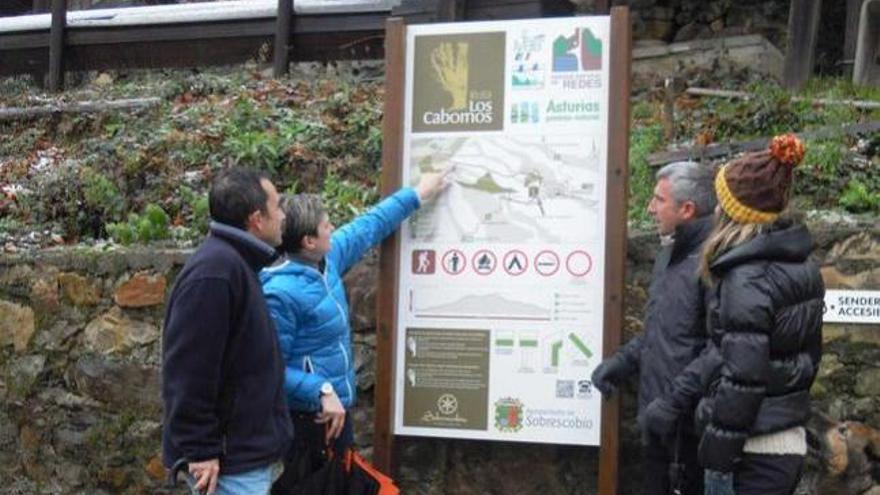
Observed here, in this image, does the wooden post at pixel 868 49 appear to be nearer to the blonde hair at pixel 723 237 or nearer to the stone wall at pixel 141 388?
the stone wall at pixel 141 388

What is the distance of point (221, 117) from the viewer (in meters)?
8.00

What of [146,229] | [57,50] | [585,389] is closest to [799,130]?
[585,389]

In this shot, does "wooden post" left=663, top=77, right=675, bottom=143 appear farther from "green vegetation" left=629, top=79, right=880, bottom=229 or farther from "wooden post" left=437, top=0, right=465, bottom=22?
"wooden post" left=437, top=0, right=465, bottom=22

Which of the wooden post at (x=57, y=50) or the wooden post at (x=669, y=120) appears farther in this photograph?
the wooden post at (x=57, y=50)

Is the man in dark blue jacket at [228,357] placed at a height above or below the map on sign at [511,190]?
below

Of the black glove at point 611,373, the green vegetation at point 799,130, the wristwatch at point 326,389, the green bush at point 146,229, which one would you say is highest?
the green vegetation at point 799,130

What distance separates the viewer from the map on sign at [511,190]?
15.9 feet

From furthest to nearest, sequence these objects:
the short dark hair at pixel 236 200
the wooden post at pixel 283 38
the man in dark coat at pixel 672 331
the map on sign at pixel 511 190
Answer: the wooden post at pixel 283 38 → the map on sign at pixel 511 190 → the man in dark coat at pixel 672 331 → the short dark hair at pixel 236 200

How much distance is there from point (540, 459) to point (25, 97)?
6.70m

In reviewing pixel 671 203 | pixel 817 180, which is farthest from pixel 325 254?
pixel 817 180

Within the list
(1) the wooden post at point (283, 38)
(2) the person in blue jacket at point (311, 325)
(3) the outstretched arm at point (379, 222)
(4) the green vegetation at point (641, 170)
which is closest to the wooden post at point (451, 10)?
(1) the wooden post at point (283, 38)

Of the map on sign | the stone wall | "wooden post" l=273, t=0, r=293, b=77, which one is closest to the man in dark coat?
the map on sign

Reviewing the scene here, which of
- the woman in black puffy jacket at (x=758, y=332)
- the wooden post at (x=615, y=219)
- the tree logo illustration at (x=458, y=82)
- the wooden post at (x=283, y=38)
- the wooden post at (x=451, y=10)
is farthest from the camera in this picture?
the wooden post at (x=283, y=38)

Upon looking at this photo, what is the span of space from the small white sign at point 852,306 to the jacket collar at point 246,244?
2.36 metres
